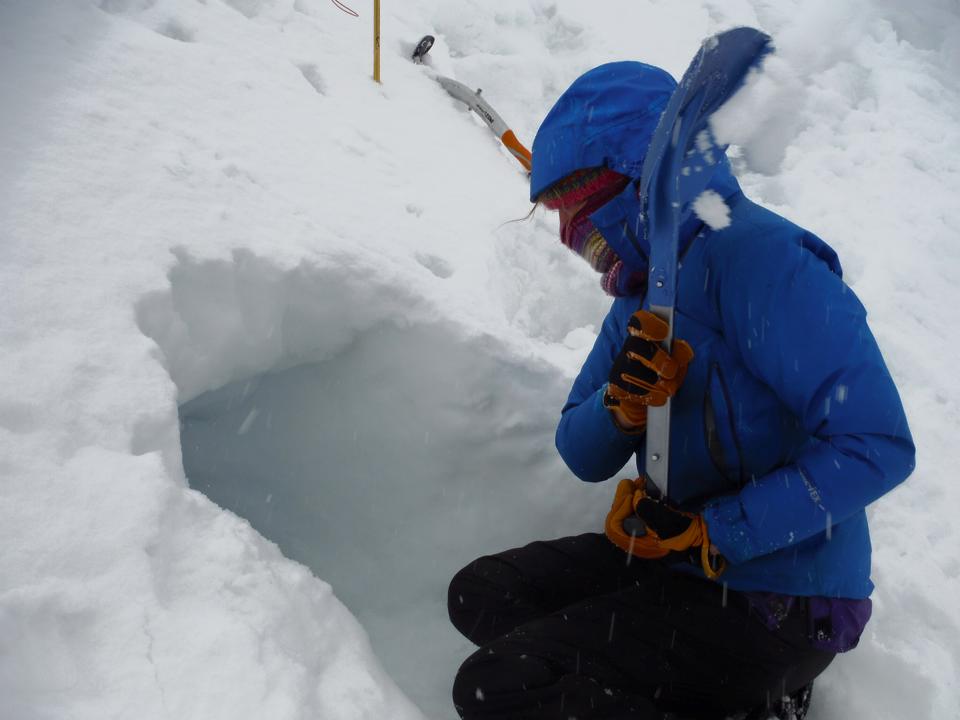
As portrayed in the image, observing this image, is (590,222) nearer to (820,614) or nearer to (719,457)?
(719,457)

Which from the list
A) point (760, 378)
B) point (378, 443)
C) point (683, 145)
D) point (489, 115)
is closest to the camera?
point (683, 145)

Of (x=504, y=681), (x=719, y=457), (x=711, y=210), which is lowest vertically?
(x=504, y=681)

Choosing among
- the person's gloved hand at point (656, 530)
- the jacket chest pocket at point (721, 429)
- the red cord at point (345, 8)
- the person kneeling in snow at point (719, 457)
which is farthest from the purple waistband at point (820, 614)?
the red cord at point (345, 8)

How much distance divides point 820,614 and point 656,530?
36cm

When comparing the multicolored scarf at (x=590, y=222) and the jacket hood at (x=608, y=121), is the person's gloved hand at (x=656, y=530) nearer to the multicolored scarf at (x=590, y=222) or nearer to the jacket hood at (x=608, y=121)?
the multicolored scarf at (x=590, y=222)

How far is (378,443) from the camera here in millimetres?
2395

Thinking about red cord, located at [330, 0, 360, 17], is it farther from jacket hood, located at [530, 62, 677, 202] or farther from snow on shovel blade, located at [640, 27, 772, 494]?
snow on shovel blade, located at [640, 27, 772, 494]

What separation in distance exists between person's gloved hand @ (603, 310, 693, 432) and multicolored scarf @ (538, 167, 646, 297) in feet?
0.61

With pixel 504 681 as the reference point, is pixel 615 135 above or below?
above

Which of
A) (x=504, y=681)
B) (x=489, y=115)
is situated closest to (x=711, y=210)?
(x=504, y=681)

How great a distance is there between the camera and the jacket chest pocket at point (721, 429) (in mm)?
1399

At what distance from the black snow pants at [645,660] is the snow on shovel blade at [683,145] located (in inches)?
17.8

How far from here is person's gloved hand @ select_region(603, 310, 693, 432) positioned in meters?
1.37

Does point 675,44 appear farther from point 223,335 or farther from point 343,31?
point 223,335
